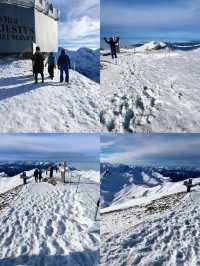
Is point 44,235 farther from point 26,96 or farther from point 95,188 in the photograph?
point 26,96

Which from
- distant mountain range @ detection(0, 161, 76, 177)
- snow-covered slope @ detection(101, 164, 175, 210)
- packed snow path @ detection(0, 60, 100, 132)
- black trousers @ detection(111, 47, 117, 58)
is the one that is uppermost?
black trousers @ detection(111, 47, 117, 58)

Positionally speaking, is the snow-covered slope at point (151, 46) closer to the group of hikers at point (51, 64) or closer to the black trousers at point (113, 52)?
the black trousers at point (113, 52)

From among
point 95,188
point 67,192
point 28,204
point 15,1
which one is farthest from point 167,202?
point 15,1

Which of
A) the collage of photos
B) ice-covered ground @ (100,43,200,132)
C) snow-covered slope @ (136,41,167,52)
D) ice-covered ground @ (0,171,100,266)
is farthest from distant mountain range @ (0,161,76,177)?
snow-covered slope @ (136,41,167,52)

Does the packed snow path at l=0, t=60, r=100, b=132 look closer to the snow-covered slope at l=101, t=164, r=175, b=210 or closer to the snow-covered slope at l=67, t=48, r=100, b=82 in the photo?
the snow-covered slope at l=67, t=48, r=100, b=82

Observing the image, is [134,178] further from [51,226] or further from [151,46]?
[151,46]

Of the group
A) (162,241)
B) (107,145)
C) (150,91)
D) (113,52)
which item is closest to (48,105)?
(107,145)

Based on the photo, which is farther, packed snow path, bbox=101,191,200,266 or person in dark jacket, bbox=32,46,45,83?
person in dark jacket, bbox=32,46,45,83
